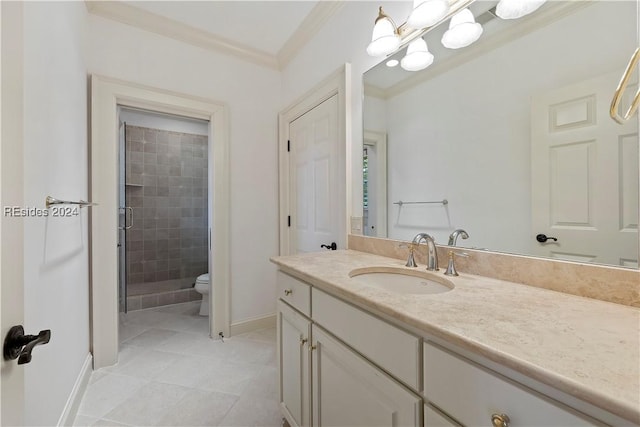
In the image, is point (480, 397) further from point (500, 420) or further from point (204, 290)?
point (204, 290)

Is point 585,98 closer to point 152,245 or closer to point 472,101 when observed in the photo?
point 472,101

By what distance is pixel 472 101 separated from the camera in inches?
46.5

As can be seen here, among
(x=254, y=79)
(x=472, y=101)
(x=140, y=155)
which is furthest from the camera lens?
(x=140, y=155)

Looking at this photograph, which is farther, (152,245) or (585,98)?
(152,245)

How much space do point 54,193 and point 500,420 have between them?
1751mm

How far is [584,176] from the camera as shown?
86 cm

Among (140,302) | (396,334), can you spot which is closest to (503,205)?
(396,334)

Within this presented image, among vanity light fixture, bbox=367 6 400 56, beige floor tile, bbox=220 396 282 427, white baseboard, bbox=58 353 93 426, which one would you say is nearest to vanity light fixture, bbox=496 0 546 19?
vanity light fixture, bbox=367 6 400 56

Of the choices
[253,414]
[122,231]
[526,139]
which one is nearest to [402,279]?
[526,139]

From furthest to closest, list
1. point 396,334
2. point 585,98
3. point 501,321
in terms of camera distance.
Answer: point 585,98
point 396,334
point 501,321

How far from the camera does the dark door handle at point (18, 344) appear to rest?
47cm

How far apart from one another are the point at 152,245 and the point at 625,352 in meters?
4.07

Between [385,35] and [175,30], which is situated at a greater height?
[175,30]

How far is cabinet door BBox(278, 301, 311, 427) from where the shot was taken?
116 cm
